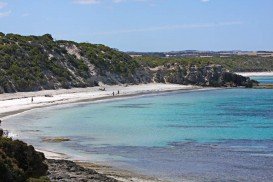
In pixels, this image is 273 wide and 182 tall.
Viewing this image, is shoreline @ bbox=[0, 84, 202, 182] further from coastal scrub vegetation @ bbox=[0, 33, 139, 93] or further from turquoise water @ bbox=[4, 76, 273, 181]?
coastal scrub vegetation @ bbox=[0, 33, 139, 93]

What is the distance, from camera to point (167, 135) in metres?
38.7

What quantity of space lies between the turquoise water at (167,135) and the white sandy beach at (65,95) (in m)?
2.64

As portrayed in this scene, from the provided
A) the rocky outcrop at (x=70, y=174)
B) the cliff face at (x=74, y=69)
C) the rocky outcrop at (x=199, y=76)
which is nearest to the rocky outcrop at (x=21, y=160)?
the rocky outcrop at (x=70, y=174)

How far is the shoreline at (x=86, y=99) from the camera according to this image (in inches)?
952

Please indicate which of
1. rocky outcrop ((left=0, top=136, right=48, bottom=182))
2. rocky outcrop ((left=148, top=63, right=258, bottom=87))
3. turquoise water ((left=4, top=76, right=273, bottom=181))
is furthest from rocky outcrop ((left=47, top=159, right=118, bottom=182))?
rocky outcrop ((left=148, top=63, right=258, bottom=87))

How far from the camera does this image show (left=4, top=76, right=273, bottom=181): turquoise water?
26.2m

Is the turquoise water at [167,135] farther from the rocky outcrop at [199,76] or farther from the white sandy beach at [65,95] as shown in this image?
the rocky outcrop at [199,76]

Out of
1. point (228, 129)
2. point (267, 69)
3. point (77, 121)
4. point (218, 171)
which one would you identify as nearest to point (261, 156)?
point (218, 171)

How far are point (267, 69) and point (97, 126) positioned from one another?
162 metres

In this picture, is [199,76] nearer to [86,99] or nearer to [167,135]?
[86,99]

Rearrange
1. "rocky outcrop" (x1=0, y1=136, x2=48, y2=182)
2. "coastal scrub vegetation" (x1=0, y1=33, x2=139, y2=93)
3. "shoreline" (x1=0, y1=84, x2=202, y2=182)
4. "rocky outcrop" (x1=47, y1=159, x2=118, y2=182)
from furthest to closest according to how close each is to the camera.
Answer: "coastal scrub vegetation" (x1=0, y1=33, x2=139, y2=93) → "shoreline" (x1=0, y1=84, x2=202, y2=182) → "rocky outcrop" (x1=47, y1=159, x2=118, y2=182) → "rocky outcrop" (x1=0, y1=136, x2=48, y2=182)

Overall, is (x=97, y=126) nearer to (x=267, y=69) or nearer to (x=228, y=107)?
(x=228, y=107)

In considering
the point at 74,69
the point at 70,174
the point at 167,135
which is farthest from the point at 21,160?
the point at 74,69

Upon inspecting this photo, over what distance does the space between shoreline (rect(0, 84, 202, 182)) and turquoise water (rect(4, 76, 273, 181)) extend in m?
1.09
